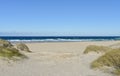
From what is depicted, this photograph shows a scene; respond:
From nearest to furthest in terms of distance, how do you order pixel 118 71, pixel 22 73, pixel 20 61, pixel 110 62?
pixel 22 73 < pixel 118 71 < pixel 110 62 < pixel 20 61

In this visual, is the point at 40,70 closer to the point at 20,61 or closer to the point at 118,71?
the point at 20,61

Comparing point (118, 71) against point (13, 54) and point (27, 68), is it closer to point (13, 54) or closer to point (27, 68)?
point (27, 68)

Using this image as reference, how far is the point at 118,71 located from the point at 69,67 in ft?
7.67

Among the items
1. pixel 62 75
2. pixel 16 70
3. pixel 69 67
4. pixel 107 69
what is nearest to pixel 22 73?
pixel 16 70

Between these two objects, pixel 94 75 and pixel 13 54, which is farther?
pixel 13 54

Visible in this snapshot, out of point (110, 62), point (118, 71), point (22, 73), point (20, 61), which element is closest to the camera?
A: point (22, 73)

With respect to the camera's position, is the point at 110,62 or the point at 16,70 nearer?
the point at 16,70

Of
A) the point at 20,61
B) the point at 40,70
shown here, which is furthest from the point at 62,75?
the point at 20,61

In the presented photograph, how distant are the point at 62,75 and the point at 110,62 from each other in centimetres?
260

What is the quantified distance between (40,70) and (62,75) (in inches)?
49.9

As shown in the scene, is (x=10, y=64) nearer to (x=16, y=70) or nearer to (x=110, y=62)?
(x=16, y=70)

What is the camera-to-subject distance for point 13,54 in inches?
570

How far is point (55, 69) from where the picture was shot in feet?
41.2

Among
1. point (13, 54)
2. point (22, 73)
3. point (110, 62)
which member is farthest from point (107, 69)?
point (13, 54)
